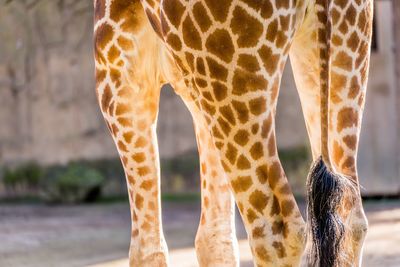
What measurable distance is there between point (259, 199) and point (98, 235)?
169 inches

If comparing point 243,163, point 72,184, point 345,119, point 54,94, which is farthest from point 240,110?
point 54,94

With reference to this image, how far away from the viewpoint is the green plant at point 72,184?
8.46m

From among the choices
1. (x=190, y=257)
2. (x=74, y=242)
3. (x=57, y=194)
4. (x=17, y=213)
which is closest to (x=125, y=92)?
(x=190, y=257)

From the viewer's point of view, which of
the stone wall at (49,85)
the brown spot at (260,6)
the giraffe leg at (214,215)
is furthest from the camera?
the stone wall at (49,85)

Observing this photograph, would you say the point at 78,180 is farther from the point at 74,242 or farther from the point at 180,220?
the point at 74,242

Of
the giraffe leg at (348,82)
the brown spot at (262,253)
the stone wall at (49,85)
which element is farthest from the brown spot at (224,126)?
the stone wall at (49,85)

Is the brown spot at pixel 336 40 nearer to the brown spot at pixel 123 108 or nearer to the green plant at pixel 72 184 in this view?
the brown spot at pixel 123 108

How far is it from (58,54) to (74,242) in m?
2.92

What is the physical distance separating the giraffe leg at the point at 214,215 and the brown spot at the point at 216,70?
0.74 m

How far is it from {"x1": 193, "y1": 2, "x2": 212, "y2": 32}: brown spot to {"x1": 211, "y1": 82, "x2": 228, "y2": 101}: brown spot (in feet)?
0.47

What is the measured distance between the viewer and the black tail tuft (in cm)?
234

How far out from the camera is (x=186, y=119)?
27.7 feet

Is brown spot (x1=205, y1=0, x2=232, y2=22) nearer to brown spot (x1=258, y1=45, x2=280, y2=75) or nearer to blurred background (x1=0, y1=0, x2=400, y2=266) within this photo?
brown spot (x1=258, y1=45, x2=280, y2=75)

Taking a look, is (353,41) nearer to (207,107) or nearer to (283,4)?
(283,4)
